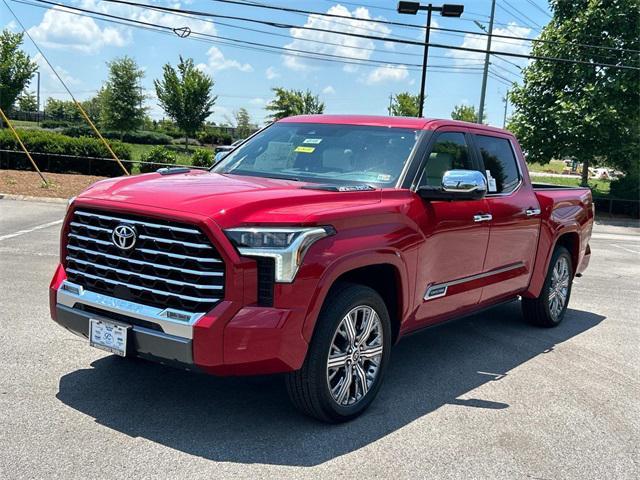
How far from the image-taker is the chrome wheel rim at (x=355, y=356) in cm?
416

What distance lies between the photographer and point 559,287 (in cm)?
723

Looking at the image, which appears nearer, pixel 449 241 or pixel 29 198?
pixel 449 241

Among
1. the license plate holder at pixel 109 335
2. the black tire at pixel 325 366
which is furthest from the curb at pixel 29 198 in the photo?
the black tire at pixel 325 366

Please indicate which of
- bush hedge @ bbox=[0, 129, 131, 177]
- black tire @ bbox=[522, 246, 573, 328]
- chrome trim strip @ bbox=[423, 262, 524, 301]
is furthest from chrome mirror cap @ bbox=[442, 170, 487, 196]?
bush hedge @ bbox=[0, 129, 131, 177]

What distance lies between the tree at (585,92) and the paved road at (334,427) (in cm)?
1889

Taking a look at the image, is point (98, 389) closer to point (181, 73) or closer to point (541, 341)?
point (541, 341)

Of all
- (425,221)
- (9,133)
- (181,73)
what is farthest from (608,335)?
(181,73)

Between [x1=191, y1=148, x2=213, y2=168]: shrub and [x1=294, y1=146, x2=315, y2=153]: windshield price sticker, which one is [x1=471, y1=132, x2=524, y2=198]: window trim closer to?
[x1=294, y1=146, x2=315, y2=153]: windshield price sticker

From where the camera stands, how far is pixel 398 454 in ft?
12.7

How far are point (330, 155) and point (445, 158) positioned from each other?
3.05 feet

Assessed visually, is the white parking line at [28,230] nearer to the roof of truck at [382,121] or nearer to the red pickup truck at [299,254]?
the red pickup truck at [299,254]

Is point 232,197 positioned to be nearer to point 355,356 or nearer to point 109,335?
point 109,335

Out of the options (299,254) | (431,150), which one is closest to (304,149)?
(431,150)

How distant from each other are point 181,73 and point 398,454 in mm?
49252
